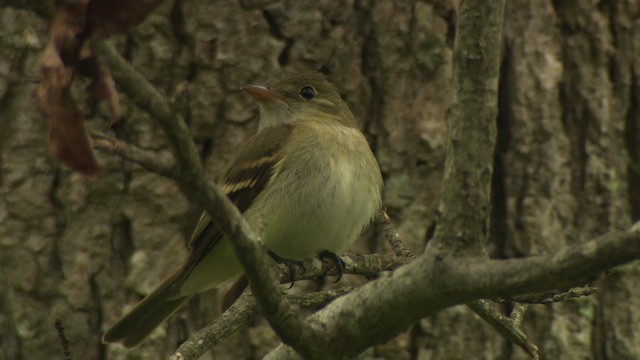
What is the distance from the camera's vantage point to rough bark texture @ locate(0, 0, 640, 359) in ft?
15.5

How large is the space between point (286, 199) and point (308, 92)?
945 millimetres

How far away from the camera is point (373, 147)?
198 inches

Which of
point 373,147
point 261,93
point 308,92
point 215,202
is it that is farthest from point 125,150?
point 308,92

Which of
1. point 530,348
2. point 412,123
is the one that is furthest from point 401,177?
point 530,348

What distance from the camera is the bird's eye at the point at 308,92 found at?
17.8 feet

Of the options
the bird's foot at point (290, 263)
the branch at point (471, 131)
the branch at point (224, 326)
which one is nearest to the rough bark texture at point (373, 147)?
the bird's foot at point (290, 263)

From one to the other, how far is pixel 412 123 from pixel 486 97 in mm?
2498

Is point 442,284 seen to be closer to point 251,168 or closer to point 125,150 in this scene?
point 125,150

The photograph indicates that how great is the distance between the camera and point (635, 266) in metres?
5.12

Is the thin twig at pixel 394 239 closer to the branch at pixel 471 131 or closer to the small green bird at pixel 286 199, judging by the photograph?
the small green bird at pixel 286 199

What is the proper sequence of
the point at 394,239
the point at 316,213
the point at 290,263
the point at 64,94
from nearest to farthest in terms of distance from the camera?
1. the point at 64,94
2. the point at 394,239
3. the point at 290,263
4. the point at 316,213

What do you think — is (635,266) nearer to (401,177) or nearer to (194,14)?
(401,177)

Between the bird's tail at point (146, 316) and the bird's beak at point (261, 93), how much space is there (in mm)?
953

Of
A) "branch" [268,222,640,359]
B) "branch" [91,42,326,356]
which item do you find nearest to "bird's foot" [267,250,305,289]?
"branch" [268,222,640,359]
